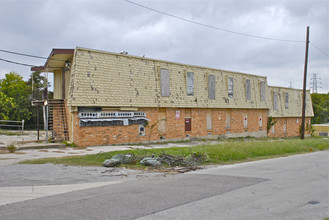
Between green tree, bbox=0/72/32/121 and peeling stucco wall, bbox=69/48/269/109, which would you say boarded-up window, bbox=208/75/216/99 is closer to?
peeling stucco wall, bbox=69/48/269/109

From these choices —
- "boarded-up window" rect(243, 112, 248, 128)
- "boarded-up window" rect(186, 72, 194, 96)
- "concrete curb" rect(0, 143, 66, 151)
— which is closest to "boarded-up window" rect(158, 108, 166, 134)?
"boarded-up window" rect(186, 72, 194, 96)

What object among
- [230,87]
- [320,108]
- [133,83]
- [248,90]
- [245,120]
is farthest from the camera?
[320,108]

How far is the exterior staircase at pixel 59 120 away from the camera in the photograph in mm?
21641

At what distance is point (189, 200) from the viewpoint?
7.21 metres

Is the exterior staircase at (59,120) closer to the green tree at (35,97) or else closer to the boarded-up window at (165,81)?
the boarded-up window at (165,81)

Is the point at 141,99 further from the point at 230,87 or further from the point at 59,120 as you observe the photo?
the point at 230,87

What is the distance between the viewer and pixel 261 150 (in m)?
17.9

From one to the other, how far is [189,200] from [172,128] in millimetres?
18061

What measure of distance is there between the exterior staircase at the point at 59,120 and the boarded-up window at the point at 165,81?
7650 millimetres

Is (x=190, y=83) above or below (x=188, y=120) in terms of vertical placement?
above

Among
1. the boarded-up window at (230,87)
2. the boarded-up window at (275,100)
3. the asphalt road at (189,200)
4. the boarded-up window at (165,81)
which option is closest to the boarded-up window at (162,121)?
the boarded-up window at (165,81)

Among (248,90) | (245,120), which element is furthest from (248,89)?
(245,120)

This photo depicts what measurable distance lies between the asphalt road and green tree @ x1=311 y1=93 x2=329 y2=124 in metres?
63.1

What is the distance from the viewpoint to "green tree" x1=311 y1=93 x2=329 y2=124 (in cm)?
6657
